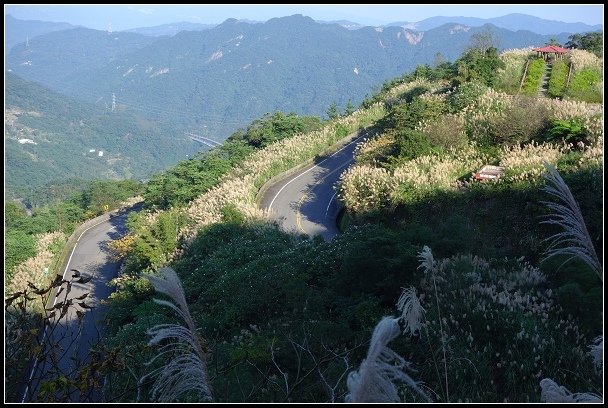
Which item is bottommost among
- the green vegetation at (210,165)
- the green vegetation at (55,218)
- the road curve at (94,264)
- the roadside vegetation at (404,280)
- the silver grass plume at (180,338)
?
the green vegetation at (55,218)

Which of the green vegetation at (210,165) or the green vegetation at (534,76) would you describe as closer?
the green vegetation at (534,76)

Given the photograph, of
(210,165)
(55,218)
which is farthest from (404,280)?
(55,218)

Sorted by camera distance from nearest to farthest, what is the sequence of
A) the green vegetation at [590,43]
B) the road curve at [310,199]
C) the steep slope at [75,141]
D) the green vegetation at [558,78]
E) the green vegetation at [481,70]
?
the road curve at [310,199] → the green vegetation at [558,78] → the green vegetation at [481,70] → the green vegetation at [590,43] → the steep slope at [75,141]

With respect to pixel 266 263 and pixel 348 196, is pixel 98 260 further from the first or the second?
pixel 266 263

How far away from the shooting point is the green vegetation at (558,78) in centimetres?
1880

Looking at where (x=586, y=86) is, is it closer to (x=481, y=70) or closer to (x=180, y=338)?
(x=481, y=70)

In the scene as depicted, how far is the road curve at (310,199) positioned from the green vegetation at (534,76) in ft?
21.1

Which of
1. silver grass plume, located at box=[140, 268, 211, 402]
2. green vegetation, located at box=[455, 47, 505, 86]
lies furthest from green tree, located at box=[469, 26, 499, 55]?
silver grass plume, located at box=[140, 268, 211, 402]

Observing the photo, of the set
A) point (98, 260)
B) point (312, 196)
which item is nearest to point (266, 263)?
point (312, 196)

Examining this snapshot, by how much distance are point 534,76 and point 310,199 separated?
1012 centimetres

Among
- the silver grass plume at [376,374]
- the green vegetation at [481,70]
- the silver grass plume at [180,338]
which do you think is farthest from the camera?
the green vegetation at [481,70]

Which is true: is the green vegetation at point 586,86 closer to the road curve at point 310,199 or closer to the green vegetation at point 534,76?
A: the green vegetation at point 534,76

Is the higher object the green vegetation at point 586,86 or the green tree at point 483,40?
the green tree at point 483,40

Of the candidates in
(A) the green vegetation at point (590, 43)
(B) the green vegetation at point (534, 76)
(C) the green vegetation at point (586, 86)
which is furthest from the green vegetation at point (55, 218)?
(A) the green vegetation at point (590, 43)
